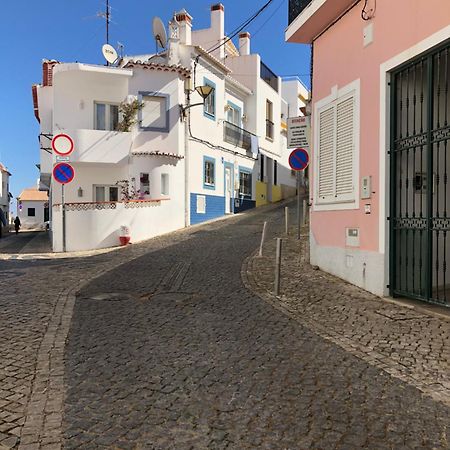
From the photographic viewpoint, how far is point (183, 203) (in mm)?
A: 19875

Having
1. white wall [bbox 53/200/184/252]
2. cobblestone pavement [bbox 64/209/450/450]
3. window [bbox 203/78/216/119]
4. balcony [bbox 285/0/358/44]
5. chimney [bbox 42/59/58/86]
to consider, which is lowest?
cobblestone pavement [bbox 64/209/450/450]

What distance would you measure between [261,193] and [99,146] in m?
13.2

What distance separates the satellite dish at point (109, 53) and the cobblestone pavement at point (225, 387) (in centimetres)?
1617

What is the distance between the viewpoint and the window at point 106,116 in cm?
1930

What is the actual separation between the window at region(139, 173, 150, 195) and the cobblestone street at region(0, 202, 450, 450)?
10.3 meters

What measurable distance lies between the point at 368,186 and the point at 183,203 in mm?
12837

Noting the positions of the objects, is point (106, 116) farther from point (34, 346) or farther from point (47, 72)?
point (34, 346)

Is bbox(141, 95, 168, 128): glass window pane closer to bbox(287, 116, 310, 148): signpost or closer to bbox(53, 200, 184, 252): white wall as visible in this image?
bbox(53, 200, 184, 252): white wall

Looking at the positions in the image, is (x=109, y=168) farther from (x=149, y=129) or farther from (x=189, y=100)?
(x=189, y=100)

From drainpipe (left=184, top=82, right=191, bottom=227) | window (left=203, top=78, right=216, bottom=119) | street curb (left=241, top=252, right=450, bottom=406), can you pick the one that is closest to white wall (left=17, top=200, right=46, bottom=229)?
window (left=203, top=78, right=216, bottom=119)

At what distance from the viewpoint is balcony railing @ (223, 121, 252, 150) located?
79.9 feet

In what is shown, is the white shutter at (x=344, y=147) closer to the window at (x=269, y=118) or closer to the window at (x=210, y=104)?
the window at (x=210, y=104)

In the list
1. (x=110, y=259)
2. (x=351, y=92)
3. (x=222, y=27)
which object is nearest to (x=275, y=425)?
(x=351, y=92)

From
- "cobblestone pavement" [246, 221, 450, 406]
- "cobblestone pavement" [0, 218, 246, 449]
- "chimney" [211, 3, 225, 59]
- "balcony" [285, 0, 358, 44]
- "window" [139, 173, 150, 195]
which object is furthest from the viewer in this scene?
"chimney" [211, 3, 225, 59]
